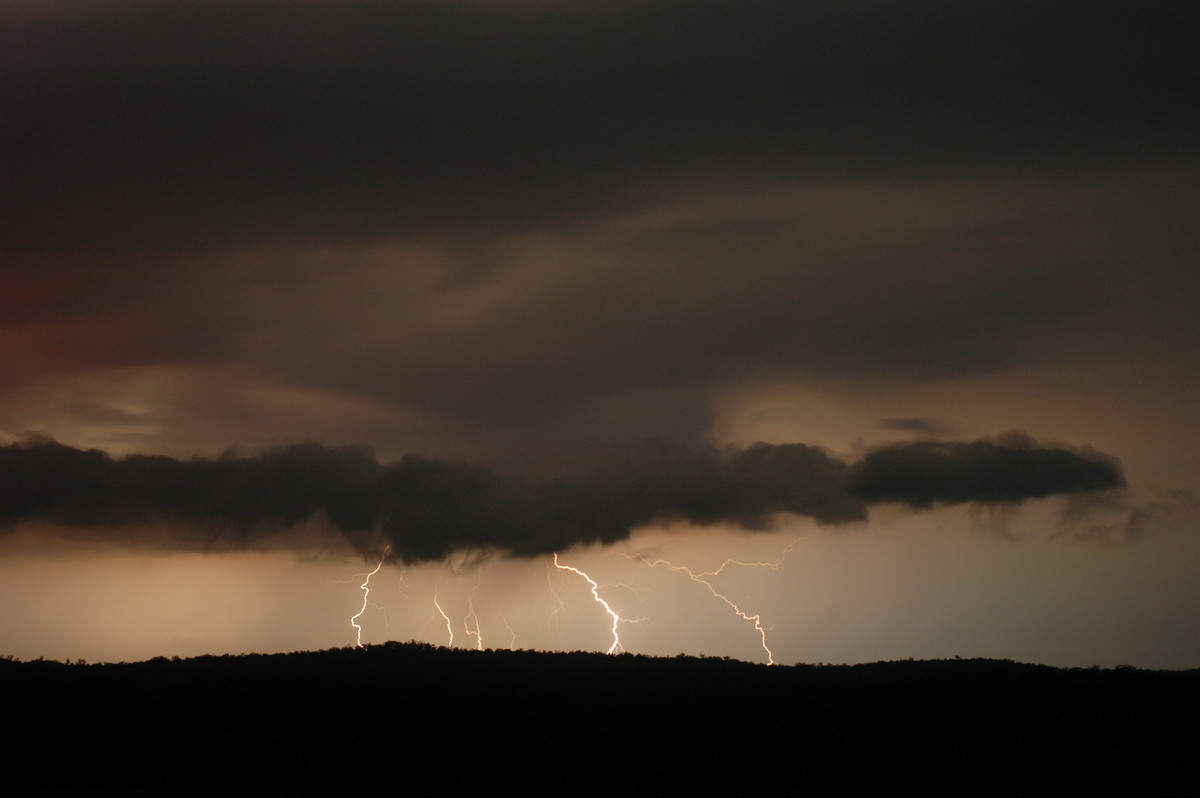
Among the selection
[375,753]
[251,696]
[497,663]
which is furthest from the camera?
[497,663]

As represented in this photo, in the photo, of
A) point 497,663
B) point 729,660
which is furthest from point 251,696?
point 729,660

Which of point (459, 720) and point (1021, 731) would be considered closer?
point (1021, 731)

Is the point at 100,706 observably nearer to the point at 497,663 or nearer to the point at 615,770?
the point at 497,663

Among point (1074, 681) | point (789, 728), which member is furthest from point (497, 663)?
point (1074, 681)

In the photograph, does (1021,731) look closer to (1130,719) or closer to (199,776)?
(1130,719)

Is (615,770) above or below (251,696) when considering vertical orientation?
below

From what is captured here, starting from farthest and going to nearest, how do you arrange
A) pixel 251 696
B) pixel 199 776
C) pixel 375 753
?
pixel 251 696
pixel 375 753
pixel 199 776
